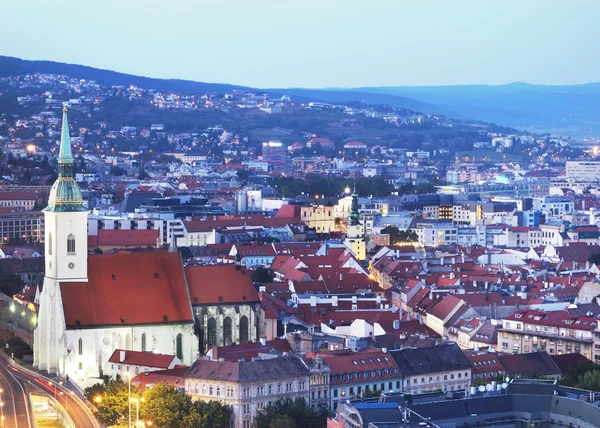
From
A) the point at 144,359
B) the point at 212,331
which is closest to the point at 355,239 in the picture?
the point at 212,331

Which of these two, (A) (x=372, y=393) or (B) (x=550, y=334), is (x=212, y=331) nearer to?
(A) (x=372, y=393)

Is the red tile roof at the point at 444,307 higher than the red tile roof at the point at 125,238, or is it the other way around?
the red tile roof at the point at 444,307

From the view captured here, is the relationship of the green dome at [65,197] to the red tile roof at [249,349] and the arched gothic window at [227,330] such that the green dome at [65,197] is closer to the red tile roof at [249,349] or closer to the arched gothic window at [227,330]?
the arched gothic window at [227,330]

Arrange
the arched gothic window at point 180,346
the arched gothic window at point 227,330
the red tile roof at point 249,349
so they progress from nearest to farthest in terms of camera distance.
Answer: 1. the red tile roof at point 249,349
2. the arched gothic window at point 180,346
3. the arched gothic window at point 227,330

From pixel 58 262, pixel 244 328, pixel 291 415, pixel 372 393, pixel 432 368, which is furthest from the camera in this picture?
pixel 244 328

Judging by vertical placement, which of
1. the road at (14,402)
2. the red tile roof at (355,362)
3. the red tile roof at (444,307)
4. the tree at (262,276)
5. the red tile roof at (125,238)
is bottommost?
the red tile roof at (125,238)

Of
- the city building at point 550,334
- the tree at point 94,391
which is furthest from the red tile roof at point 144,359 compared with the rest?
the city building at point 550,334

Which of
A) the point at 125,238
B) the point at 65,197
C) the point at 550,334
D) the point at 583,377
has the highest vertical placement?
the point at 65,197

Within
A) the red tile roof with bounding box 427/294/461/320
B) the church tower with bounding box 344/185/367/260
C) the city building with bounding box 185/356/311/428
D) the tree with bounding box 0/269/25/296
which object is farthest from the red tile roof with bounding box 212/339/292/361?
the church tower with bounding box 344/185/367/260
